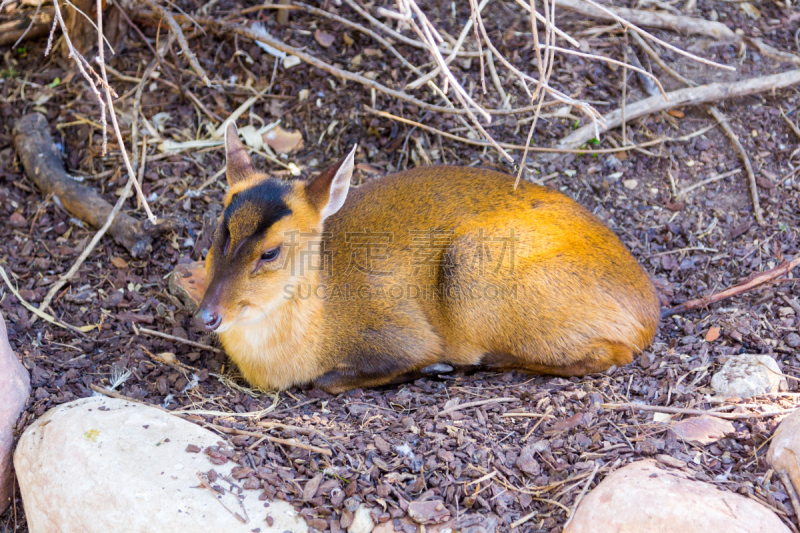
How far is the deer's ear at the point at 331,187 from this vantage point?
4730mm

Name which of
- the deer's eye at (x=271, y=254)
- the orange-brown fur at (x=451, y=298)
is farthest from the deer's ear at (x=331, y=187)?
the deer's eye at (x=271, y=254)

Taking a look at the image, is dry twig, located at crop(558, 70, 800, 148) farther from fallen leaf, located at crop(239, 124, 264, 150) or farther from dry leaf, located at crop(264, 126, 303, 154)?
fallen leaf, located at crop(239, 124, 264, 150)

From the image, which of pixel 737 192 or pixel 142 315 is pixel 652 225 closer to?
pixel 737 192

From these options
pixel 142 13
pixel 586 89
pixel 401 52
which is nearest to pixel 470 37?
pixel 401 52

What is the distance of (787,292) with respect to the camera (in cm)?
556

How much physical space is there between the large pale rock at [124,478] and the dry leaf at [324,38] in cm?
466

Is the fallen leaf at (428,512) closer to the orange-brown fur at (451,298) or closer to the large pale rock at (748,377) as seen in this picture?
the orange-brown fur at (451,298)

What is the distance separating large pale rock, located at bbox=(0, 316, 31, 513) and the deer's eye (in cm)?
174

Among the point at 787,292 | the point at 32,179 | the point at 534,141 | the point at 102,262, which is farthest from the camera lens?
the point at 534,141

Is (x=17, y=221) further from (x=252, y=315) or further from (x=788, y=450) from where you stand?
(x=788, y=450)

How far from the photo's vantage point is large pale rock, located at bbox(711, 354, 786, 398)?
449 cm

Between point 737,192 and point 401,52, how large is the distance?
3788 millimetres

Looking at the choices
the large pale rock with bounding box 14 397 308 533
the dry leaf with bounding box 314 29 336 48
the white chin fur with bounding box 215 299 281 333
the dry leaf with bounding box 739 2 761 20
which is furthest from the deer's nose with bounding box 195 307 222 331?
the dry leaf with bounding box 739 2 761 20

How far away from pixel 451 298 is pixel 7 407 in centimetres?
317
